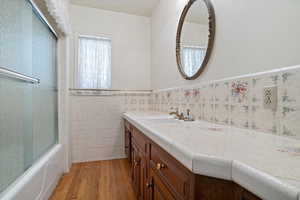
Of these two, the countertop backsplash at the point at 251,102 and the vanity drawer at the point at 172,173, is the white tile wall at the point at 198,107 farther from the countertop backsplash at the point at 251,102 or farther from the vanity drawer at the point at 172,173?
the vanity drawer at the point at 172,173

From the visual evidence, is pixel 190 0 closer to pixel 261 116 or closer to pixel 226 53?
pixel 226 53

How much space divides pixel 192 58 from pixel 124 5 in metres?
1.66

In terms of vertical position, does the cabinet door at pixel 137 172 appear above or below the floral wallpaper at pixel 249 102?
below

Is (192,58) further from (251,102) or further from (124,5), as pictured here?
(124,5)

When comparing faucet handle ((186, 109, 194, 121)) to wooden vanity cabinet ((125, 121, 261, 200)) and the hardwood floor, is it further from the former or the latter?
the hardwood floor

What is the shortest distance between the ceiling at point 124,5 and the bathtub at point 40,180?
209cm

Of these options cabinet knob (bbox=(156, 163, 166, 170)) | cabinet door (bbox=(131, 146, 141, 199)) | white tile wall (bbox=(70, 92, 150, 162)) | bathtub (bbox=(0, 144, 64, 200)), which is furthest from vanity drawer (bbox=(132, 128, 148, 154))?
white tile wall (bbox=(70, 92, 150, 162))

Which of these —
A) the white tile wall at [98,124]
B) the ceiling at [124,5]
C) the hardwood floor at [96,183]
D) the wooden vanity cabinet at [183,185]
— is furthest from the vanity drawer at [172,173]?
the ceiling at [124,5]

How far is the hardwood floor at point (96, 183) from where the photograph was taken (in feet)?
5.23

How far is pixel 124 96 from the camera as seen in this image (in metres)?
2.65

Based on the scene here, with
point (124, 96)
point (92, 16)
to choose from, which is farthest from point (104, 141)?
point (92, 16)

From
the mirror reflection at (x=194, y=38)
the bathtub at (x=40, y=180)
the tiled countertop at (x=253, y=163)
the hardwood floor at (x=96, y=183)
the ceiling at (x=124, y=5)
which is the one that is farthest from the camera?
the ceiling at (x=124, y=5)

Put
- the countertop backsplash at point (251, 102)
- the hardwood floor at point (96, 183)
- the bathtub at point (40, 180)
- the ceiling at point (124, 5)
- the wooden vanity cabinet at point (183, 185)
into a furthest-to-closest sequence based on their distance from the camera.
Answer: the ceiling at point (124, 5), the hardwood floor at point (96, 183), the bathtub at point (40, 180), the countertop backsplash at point (251, 102), the wooden vanity cabinet at point (183, 185)

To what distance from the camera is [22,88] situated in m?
1.27
